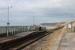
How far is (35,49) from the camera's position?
25234 millimetres

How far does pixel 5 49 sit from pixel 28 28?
54.9m

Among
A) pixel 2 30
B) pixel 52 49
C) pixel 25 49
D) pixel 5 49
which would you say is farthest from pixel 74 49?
pixel 2 30

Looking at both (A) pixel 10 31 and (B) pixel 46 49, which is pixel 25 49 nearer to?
(B) pixel 46 49

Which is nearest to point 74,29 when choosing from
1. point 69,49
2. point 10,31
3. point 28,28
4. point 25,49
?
point 28,28

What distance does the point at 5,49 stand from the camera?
70.5ft

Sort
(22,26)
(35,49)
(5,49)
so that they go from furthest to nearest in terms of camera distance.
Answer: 1. (22,26)
2. (35,49)
3. (5,49)

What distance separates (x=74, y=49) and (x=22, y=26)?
4508 centimetres

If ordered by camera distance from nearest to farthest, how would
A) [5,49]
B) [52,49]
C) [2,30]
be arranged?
[5,49] → [52,49] → [2,30]

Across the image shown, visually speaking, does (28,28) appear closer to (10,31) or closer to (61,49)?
(10,31)

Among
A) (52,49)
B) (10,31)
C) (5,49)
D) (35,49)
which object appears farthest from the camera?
(10,31)

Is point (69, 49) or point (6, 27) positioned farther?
point (6, 27)

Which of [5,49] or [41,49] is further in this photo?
[41,49]

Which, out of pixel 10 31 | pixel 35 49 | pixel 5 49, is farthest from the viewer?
pixel 10 31

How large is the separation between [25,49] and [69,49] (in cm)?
800
